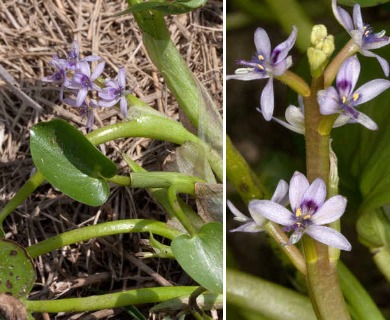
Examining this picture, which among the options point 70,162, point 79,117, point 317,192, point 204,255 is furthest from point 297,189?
point 79,117

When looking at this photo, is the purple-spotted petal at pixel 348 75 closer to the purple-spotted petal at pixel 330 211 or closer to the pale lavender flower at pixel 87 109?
the purple-spotted petal at pixel 330 211

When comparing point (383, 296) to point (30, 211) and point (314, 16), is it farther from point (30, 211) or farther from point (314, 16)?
point (30, 211)

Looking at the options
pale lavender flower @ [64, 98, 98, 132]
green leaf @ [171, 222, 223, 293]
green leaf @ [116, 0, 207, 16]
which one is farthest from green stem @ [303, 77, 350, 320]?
pale lavender flower @ [64, 98, 98, 132]

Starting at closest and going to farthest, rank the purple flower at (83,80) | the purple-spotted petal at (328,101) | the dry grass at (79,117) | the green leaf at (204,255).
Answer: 1. the purple-spotted petal at (328,101)
2. the green leaf at (204,255)
3. the purple flower at (83,80)
4. the dry grass at (79,117)

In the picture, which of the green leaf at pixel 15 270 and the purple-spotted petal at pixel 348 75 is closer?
the purple-spotted petal at pixel 348 75

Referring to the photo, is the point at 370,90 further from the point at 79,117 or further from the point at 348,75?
the point at 79,117

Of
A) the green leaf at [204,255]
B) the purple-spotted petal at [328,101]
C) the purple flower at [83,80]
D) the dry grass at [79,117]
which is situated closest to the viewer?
the purple-spotted petal at [328,101]

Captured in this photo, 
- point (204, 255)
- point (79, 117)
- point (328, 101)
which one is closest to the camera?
point (328, 101)

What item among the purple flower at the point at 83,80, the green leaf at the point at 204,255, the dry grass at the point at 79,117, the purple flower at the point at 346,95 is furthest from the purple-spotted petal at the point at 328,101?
the dry grass at the point at 79,117
